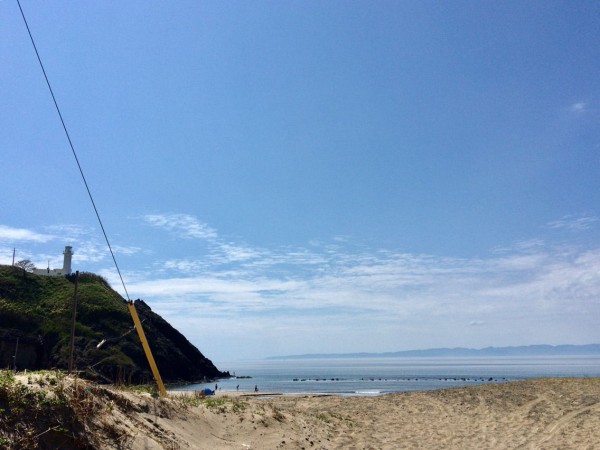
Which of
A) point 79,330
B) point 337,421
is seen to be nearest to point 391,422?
point 337,421

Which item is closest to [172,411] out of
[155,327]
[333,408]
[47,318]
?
[333,408]

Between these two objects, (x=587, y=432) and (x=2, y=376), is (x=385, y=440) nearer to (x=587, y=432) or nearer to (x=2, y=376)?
(x=587, y=432)

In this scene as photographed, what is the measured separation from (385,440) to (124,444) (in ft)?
35.7

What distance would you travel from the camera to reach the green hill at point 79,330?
62513 millimetres

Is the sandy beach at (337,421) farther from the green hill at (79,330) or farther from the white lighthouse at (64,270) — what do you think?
the white lighthouse at (64,270)

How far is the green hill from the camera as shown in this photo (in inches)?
2461

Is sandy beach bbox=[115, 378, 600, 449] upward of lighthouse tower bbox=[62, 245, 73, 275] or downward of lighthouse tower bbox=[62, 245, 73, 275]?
downward

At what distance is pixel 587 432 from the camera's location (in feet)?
59.0

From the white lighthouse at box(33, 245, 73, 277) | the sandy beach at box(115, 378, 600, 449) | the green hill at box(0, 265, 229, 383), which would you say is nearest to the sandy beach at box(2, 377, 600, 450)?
the sandy beach at box(115, 378, 600, 449)

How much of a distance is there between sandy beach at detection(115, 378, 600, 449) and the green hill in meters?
37.2

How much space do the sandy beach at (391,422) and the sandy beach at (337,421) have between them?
39mm

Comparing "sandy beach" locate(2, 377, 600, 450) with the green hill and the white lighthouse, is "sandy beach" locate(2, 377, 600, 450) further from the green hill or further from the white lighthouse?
the white lighthouse

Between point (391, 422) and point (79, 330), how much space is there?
6319cm

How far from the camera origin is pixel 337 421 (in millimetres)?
19422
